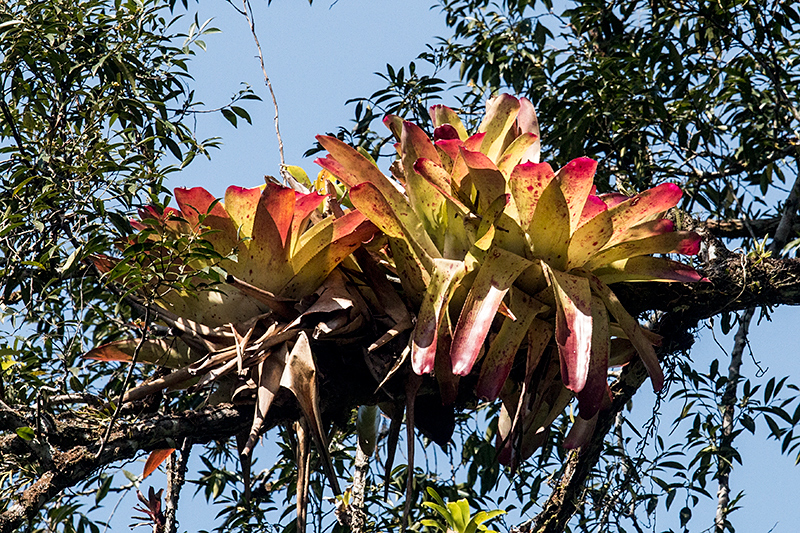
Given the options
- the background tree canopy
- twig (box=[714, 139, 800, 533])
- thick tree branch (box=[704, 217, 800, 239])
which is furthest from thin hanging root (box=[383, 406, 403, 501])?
thick tree branch (box=[704, 217, 800, 239])

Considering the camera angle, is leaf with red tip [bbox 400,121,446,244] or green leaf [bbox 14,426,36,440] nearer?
green leaf [bbox 14,426,36,440]

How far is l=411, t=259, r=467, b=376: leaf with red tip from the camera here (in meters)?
1.52

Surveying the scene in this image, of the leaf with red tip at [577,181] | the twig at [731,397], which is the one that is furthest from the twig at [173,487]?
the twig at [731,397]

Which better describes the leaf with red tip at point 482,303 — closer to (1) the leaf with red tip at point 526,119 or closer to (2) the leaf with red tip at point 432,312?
(2) the leaf with red tip at point 432,312

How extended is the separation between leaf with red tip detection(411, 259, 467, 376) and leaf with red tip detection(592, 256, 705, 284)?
28 centimetres

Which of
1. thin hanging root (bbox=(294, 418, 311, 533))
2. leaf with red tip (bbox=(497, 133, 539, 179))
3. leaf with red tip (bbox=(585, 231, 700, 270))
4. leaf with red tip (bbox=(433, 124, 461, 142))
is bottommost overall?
thin hanging root (bbox=(294, 418, 311, 533))

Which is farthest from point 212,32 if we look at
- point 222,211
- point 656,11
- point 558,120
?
point 656,11

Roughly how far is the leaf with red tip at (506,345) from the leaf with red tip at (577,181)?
18 centimetres

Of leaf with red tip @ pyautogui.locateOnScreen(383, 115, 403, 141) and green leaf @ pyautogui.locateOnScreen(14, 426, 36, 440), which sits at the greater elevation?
leaf with red tip @ pyautogui.locateOnScreen(383, 115, 403, 141)

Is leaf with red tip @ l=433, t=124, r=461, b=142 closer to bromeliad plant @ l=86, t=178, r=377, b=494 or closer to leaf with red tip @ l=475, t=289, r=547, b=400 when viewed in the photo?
bromeliad plant @ l=86, t=178, r=377, b=494

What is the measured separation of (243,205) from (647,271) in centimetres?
80

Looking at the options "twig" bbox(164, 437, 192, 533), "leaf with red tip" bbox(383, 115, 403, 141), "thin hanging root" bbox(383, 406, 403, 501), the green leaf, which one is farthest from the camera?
"twig" bbox(164, 437, 192, 533)

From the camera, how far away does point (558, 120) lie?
2.76 metres

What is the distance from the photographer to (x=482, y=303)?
1518 millimetres
